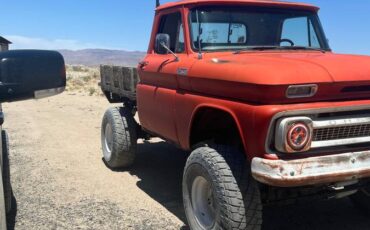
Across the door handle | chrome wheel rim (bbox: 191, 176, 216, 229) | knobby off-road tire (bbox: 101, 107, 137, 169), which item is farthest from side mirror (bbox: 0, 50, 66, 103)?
knobby off-road tire (bbox: 101, 107, 137, 169)

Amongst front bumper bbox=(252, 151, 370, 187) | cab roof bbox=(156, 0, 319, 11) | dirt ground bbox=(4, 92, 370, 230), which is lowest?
dirt ground bbox=(4, 92, 370, 230)

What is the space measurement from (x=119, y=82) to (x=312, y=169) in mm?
4271

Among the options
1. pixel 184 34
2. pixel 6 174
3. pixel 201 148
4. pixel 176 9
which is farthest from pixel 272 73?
pixel 6 174

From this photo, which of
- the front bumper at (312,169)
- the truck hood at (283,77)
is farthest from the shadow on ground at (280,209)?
the truck hood at (283,77)

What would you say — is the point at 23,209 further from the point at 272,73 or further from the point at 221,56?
the point at 272,73

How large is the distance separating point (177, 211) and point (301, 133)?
2.16 meters

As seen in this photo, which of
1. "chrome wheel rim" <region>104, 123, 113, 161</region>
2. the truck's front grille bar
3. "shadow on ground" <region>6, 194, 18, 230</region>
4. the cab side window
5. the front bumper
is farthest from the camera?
"chrome wheel rim" <region>104, 123, 113, 161</region>

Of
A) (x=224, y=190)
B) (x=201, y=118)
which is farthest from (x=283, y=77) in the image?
(x=201, y=118)

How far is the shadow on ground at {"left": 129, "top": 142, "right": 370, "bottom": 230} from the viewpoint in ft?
15.2

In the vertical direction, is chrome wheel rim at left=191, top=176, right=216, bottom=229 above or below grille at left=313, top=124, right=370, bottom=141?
below

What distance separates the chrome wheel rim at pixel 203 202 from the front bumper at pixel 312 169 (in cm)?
78

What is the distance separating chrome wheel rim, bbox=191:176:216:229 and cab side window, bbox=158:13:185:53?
1447mm

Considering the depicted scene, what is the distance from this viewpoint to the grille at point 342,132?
340 cm

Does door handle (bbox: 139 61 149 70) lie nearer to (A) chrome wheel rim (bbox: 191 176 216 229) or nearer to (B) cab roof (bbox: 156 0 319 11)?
(B) cab roof (bbox: 156 0 319 11)
